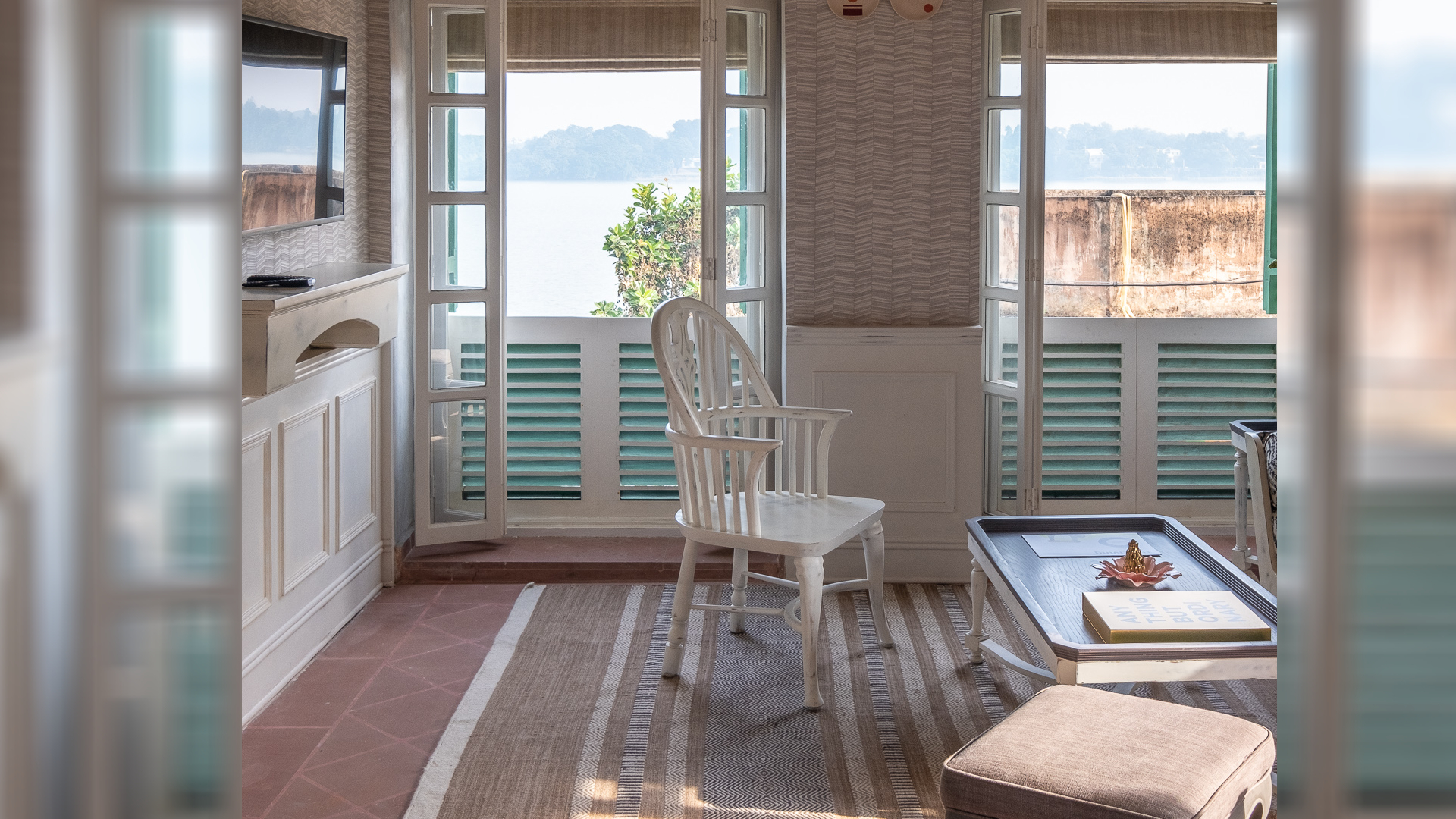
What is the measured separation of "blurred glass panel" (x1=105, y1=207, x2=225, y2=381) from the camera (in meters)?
0.36

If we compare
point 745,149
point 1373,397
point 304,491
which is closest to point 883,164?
point 745,149

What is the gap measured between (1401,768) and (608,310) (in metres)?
4.98

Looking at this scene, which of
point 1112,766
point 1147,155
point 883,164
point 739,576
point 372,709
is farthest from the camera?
point 1147,155

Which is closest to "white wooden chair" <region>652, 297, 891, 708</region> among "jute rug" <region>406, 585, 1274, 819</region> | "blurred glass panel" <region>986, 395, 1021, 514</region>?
"jute rug" <region>406, 585, 1274, 819</region>

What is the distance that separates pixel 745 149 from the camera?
4.45 meters

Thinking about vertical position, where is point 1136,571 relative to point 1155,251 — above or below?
below

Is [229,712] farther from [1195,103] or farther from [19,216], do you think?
[1195,103]

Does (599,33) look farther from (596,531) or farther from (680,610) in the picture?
(680,610)

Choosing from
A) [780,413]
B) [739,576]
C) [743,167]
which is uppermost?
[743,167]

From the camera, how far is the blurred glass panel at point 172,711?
364 mm

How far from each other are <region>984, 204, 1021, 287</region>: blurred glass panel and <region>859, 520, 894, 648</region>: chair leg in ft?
4.44

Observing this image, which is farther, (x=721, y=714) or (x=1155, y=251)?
(x=1155, y=251)

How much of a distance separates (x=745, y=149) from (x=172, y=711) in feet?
13.9

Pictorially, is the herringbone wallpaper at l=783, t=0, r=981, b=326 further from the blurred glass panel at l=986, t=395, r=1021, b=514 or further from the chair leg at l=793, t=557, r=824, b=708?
the chair leg at l=793, t=557, r=824, b=708
